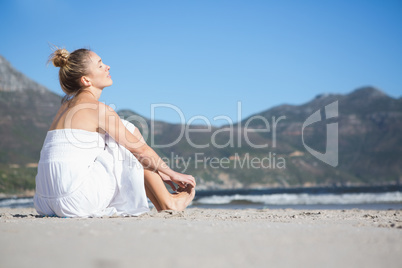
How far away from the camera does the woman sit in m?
3.10

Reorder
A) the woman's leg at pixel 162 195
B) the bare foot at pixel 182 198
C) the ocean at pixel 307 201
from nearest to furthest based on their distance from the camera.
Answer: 1. the woman's leg at pixel 162 195
2. the bare foot at pixel 182 198
3. the ocean at pixel 307 201

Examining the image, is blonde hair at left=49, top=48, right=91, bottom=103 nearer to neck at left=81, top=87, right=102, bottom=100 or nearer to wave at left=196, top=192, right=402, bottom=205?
neck at left=81, top=87, right=102, bottom=100

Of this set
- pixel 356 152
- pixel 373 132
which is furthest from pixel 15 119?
pixel 373 132

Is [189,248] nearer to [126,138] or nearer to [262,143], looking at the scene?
[126,138]

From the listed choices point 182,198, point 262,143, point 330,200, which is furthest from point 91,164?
point 262,143

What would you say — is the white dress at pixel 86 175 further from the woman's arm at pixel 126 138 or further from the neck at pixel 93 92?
the neck at pixel 93 92

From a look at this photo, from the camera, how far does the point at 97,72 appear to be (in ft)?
11.4

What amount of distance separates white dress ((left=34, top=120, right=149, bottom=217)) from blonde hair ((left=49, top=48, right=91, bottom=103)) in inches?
21.8

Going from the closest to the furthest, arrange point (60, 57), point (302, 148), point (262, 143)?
1. point (60, 57)
2. point (302, 148)
3. point (262, 143)

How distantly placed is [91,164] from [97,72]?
2.98 ft

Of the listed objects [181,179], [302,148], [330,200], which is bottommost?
[330,200]

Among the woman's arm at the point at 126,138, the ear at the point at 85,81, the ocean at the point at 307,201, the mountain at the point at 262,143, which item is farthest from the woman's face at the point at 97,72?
the mountain at the point at 262,143

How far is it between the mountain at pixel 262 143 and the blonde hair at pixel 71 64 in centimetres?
4659

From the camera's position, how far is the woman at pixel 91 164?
3100 millimetres
